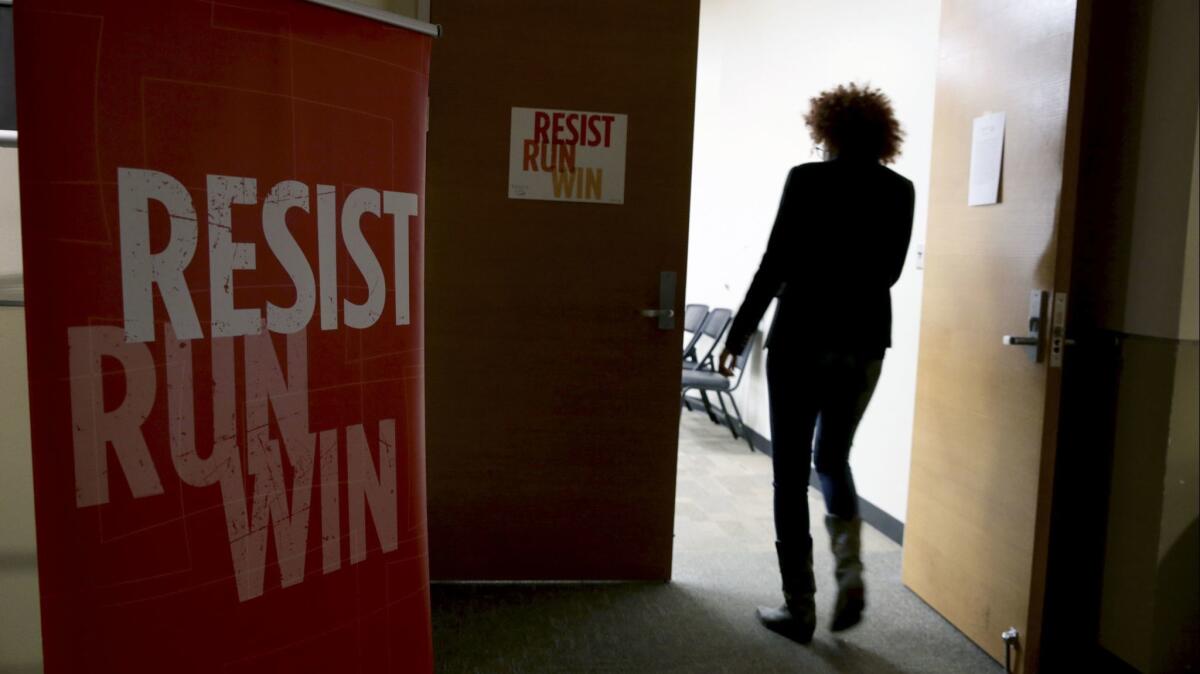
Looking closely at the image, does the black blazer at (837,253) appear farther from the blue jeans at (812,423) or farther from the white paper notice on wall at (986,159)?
the white paper notice on wall at (986,159)

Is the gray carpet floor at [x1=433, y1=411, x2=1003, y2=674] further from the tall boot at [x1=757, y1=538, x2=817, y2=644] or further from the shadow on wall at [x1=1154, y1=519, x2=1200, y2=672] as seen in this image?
the shadow on wall at [x1=1154, y1=519, x2=1200, y2=672]

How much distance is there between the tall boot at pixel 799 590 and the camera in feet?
7.64

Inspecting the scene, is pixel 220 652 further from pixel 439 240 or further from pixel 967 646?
pixel 967 646

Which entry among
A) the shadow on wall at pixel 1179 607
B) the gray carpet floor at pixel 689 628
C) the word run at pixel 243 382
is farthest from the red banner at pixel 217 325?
the shadow on wall at pixel 1179 607

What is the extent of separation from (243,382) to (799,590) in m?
1.67

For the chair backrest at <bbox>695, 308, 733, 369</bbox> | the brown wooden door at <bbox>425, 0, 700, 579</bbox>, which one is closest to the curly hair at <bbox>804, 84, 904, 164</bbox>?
the brown wooden door at <bbox>425, 0, 700, 579</bbox>

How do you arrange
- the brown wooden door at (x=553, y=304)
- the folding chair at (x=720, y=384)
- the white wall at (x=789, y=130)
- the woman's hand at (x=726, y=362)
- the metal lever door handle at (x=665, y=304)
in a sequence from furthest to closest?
the folding chair at (x=720, y=384)
the white wall at (x=789, y=130)
the metal lever door handle at (x=665, y=304)
the brown wooden door at (x=553, y=304)
the woman's hand at (x=726, y=362)

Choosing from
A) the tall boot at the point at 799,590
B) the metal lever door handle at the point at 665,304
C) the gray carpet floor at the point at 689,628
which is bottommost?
the gray carpet floor at the point at 689,628

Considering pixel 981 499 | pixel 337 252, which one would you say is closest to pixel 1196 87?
pixel 981 499

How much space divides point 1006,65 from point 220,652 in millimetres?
2194

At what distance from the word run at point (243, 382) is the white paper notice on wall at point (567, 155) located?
1234 millimetres

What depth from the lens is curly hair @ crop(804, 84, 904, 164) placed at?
2205mm

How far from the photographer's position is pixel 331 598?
4.34 ft

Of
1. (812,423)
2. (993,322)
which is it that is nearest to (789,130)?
(993,322)
